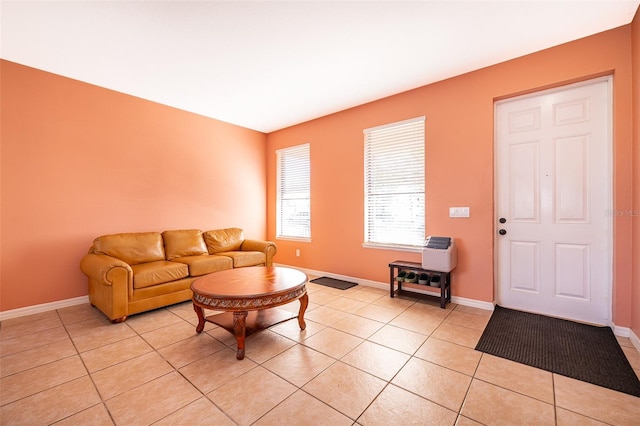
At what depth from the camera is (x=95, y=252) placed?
327 centimetres

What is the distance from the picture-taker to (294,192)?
5293 mm

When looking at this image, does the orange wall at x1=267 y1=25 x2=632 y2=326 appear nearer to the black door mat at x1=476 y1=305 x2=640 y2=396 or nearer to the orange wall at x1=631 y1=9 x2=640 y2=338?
the orange wall at x1=631 y1=9 x2=640 y2=338

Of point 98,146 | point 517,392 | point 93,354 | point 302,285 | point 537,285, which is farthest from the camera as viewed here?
point 98,146

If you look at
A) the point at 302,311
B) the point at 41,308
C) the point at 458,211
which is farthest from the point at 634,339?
the point at 41,308

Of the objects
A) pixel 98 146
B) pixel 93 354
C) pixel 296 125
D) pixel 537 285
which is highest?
pixel 296 125

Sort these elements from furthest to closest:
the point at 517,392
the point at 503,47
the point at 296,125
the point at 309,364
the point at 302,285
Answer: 1. the point at 296,125
2. the point at 503,47
3. the point at 302,285
4. the point at 309,364
5. the point at 517,392

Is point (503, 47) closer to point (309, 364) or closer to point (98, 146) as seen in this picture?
point (309, 364)

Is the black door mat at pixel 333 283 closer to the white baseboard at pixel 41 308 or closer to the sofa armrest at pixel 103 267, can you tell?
the sofa armrest at pixel 103 267

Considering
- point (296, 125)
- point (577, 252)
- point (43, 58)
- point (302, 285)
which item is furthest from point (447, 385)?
point (43, 58)

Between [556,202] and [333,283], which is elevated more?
[556,202]

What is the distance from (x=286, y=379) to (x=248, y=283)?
0.95 metres

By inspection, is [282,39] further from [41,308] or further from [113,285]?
[41,308]

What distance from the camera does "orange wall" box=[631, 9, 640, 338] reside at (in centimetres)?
226

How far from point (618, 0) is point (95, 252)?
579 centimetres
